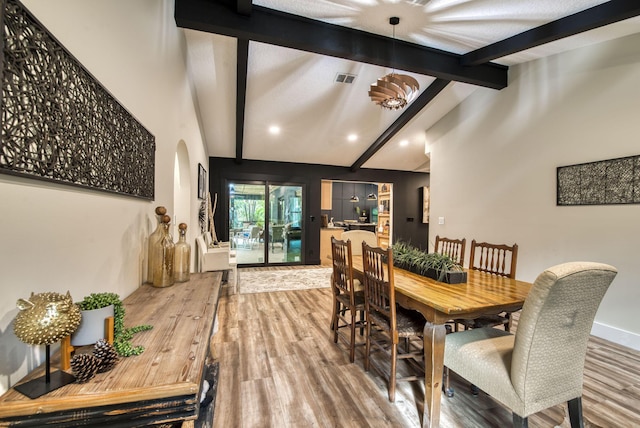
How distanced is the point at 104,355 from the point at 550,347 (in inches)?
71.8

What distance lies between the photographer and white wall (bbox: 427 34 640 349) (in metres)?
2.88

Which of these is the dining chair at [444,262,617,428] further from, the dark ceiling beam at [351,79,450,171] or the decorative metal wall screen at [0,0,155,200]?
the dark ceiling beam at [351,79,450,171]

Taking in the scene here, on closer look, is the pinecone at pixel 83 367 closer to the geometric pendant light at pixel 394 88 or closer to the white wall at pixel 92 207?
the white wall at pixel 92 207

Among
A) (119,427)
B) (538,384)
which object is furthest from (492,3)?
(119,427)

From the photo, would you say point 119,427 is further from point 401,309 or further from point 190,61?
point 190,61

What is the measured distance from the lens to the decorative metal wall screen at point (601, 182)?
2.80 meters

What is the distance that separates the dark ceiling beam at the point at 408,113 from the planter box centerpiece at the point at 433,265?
8.70 ft

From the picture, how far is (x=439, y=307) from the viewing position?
5.45 ft

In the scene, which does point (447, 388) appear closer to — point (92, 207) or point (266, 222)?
point (92, 207)

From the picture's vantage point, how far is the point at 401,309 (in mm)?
2473

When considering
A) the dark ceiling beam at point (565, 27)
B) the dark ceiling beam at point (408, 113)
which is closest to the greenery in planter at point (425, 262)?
the dark ceiling beam at point (565, 27)

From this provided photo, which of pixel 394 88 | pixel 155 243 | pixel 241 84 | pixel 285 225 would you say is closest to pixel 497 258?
pixel 394 88

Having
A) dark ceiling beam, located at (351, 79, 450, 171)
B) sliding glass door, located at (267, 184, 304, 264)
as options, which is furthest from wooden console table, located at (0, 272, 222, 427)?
sliding glass door, located at (267, 184, 304, 264)

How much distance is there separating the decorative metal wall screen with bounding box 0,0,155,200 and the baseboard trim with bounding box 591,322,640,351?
399 cm
